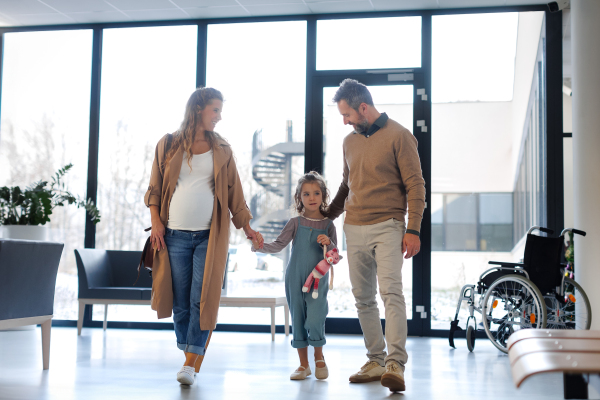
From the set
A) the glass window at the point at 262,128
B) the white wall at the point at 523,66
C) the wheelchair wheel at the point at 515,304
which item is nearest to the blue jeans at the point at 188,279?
the wheelchair wheel at the point at 515,304

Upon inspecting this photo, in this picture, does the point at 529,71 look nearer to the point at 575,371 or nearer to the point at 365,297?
the point at 365,297

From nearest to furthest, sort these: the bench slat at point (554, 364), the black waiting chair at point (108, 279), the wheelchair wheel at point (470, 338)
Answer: the bench slat at point (554, 364) → the wheelchair wheel at point (470, 338) → the black waiting chair at point (108, 279)

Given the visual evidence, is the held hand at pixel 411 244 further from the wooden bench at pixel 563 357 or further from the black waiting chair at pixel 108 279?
the black waiting chair at pixel 108 279

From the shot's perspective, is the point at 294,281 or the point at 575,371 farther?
the point at 294,281

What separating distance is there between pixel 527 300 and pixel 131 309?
3.52 metres

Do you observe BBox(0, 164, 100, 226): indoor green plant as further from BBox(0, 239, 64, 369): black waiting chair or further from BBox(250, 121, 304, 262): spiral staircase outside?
BBox(0, 239, 64, 369): black waiting chair

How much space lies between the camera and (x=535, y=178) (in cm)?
515

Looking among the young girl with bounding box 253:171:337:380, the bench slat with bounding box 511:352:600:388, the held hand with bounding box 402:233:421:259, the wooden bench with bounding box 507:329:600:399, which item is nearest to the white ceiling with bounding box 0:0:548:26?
the young girl with bounding box 253:171:337:380

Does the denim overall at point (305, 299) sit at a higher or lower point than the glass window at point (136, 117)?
lower

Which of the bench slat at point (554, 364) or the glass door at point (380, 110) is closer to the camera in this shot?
the bench slat at point (554, 364)

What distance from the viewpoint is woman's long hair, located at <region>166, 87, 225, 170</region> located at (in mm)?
3031

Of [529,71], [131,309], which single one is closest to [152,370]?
[131,309]

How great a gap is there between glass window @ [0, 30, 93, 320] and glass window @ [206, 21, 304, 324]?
4.55 feet

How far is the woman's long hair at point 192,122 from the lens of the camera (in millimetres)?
3031
